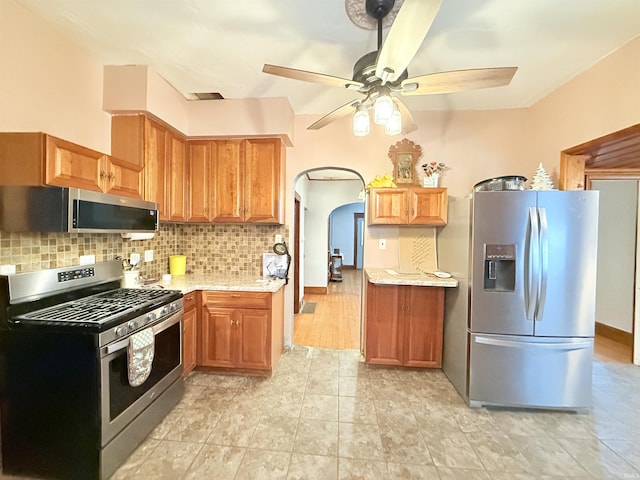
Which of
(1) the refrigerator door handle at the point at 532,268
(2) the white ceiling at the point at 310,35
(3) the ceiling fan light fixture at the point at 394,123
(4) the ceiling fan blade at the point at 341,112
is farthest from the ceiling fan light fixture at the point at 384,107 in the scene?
(1) the refrigerator door handle at the point at 532,268

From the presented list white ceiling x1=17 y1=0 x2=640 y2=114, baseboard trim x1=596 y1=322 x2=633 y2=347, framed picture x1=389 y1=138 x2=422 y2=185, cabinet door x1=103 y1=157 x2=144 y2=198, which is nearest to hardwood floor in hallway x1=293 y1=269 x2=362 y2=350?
framed picture x1=389 y1=138 x2=422 y2=185

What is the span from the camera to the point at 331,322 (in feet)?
14.2

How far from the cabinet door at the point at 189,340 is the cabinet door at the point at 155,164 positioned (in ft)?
3.11

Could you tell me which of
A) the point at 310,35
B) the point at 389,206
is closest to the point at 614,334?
the point at 389,206

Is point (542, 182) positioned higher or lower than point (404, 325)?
higher

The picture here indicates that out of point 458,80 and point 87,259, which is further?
point 87,259

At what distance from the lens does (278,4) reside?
1644 mm

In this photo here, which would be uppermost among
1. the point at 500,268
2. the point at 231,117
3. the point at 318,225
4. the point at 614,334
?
the point at 231,117

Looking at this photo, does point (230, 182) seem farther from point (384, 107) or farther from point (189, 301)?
point (384, 107)

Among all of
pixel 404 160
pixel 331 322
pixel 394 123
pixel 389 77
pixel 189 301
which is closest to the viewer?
pixel 389 77

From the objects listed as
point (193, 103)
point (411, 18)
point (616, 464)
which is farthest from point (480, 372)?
point (193, 103)

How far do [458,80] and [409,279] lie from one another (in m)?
1.67

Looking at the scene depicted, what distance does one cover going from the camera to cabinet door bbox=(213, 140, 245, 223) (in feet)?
9.57

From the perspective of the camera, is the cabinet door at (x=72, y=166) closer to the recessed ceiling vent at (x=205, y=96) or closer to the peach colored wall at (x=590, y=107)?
the recessed ceiling vent at (x=205, y=96)
